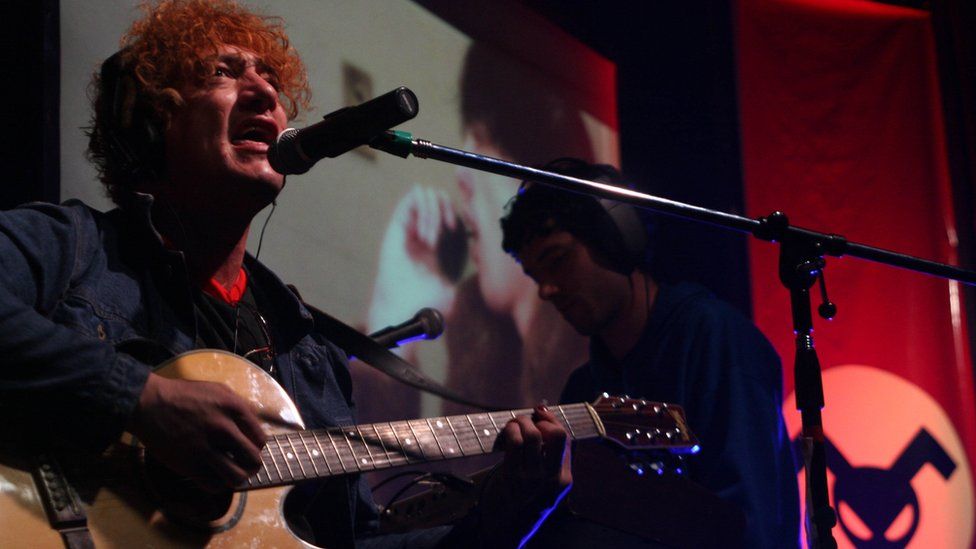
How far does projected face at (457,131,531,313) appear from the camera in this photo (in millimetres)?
3393

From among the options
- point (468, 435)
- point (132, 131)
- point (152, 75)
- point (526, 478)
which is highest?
point (152, 75)

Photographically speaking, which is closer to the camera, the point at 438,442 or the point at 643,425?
the point at 438,442

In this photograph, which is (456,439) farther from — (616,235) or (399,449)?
(616,235)

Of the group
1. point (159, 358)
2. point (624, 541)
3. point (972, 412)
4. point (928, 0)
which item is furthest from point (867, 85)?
point (159, 358)

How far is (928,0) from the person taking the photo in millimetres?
4328

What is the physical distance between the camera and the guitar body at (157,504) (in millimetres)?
1389

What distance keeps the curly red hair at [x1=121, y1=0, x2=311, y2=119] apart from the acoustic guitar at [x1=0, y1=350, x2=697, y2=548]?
78 centimetres

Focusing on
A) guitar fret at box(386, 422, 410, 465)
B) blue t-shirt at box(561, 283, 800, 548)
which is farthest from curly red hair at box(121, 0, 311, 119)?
blue t-shirt at box(561, 283, 800, 548)

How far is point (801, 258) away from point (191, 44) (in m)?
1.47

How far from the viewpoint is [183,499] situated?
1.57m

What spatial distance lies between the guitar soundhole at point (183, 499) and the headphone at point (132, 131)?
0.83 m

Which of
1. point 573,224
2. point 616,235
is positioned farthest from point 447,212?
point 616,235

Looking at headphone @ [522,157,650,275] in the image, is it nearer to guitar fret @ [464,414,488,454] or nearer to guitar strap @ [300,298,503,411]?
guitar strap @ [300,298,503,411]

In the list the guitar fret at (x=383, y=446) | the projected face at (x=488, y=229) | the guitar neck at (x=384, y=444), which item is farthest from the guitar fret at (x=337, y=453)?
the projected face at (x=488, y=229)
